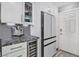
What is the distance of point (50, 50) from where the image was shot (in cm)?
213

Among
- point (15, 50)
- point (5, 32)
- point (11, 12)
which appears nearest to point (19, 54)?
point (15, 50)

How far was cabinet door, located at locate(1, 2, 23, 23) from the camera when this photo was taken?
1.32 m

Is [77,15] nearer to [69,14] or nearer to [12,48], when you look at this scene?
[69,14]

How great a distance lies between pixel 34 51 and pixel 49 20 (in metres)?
0.77

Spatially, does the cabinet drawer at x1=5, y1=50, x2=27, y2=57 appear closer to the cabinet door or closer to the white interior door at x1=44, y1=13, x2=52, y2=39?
the cabinet door

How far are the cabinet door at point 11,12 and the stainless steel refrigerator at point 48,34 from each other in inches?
21.7

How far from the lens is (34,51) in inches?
69.1

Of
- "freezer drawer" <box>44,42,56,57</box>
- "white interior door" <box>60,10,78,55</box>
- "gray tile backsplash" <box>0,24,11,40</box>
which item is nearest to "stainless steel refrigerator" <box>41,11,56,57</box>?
"freezer drawer" <box>44,42,56,57</box>

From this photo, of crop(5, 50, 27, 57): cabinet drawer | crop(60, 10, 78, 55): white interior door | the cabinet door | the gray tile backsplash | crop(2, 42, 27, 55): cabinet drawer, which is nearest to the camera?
crop(2, 42, 27, 55): cabinet drawer

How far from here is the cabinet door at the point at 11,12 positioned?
4.32 ft

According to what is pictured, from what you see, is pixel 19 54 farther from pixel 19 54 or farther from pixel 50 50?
pixel 50 50

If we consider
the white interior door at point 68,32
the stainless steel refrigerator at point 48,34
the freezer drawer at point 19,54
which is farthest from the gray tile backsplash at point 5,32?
the white interior door at point 68,32

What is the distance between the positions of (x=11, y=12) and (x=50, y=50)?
124 centimetres

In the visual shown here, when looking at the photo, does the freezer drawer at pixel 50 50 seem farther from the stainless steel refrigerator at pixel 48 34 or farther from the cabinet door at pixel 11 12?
the cabinet door at pixel 11 12
